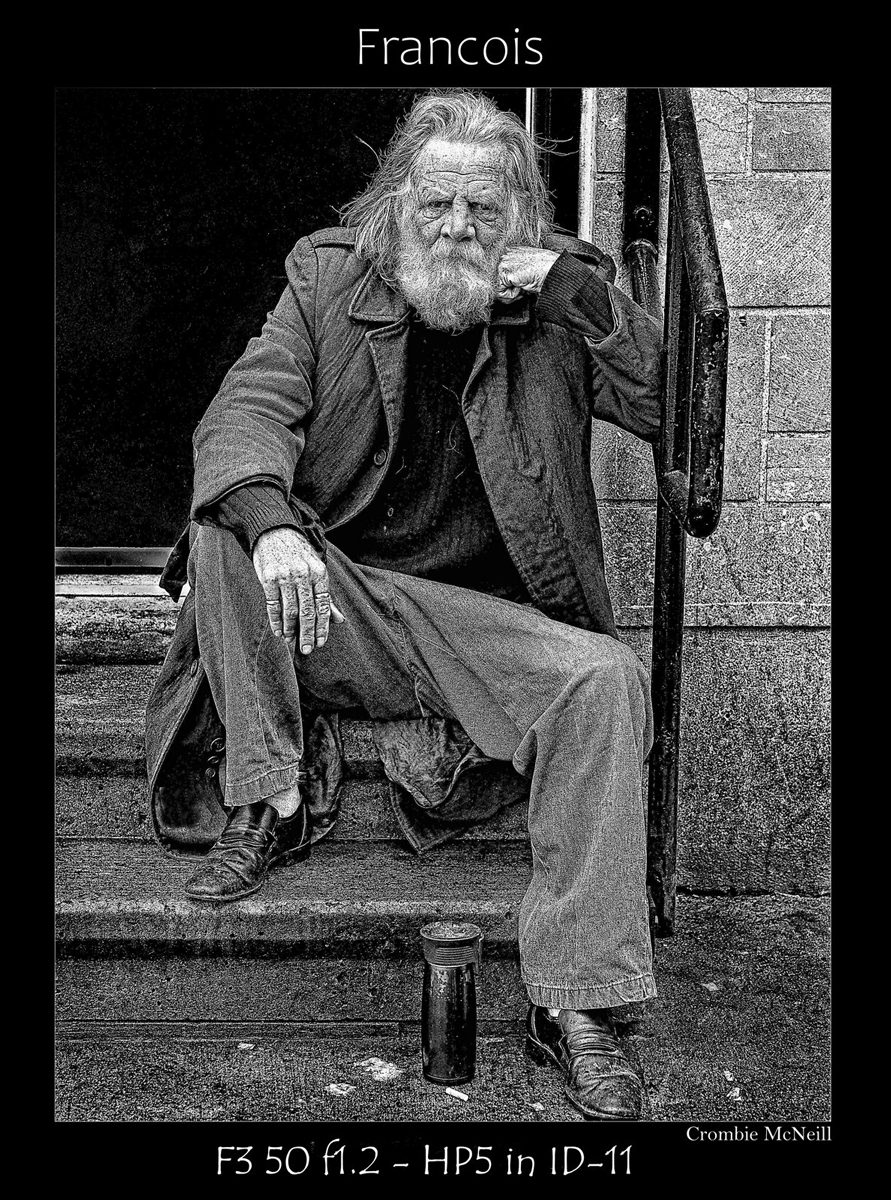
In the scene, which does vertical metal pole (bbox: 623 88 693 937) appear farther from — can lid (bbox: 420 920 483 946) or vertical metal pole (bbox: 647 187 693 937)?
can lid (bbox: 420 920 483 946)

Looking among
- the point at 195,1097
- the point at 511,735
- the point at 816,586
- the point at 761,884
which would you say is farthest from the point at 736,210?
the point at 195,1097

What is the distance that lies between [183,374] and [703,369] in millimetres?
2496

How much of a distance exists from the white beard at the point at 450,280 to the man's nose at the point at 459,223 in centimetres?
2

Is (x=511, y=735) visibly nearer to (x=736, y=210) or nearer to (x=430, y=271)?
(x=430, y=271)

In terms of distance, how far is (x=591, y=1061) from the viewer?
97.7 inches

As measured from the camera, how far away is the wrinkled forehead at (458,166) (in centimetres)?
309

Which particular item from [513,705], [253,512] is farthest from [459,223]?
[513,705]

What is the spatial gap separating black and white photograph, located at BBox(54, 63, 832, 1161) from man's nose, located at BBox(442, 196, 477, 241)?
0.05 ft

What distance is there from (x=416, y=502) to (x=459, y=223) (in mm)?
677

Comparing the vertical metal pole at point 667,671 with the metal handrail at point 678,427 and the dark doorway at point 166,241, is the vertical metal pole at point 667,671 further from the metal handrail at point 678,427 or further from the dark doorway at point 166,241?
the dark doorway at point 166,241

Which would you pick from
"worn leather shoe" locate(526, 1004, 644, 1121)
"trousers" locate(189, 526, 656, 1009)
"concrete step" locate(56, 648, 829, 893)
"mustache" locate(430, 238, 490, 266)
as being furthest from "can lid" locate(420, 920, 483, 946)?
"mustache" locate(430, 238, 490, 266)

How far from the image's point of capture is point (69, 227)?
4.45 meters

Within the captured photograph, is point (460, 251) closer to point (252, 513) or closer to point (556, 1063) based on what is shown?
point (252, 513)

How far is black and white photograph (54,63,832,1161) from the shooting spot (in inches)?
101
